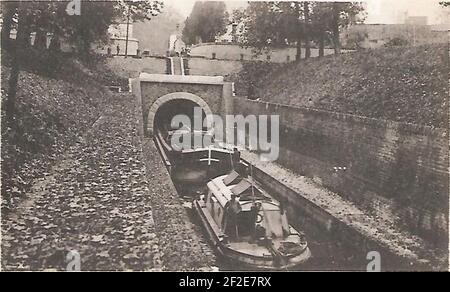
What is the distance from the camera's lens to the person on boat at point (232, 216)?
40.8 ft

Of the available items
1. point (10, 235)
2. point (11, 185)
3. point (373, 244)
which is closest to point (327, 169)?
point (373, 244)

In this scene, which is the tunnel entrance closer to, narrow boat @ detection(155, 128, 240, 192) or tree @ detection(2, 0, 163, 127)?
tree @ detection(2, 0, 163, 127)

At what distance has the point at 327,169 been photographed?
18.3 m

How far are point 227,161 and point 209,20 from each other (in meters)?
Result: 27.2

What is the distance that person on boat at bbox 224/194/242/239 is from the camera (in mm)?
12438

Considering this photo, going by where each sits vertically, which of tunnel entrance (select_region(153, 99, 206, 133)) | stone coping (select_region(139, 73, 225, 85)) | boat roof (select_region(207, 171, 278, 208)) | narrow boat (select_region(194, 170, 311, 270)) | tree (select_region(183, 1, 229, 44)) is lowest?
narrow boat (select_region(194, 170, 311, 270))

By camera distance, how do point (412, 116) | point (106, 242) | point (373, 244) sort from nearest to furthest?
point (106, 242) < point (373, 244) < point (412, 116)

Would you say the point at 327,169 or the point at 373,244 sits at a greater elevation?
the point at 327,169

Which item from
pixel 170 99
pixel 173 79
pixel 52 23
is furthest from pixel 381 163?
pixel 173 79

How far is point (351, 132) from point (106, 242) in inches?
501

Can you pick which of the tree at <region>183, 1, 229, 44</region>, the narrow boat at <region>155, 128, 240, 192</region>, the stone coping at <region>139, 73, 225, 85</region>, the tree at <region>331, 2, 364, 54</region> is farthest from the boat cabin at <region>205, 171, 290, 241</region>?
the tree at <region>183, 1, 229, 44</region>

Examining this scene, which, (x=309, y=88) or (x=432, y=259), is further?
(x=309, y=88)

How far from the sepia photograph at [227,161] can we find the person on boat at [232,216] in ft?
0.19
